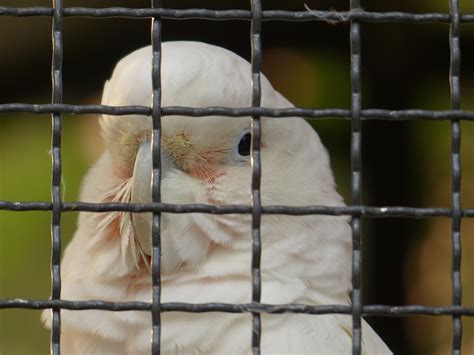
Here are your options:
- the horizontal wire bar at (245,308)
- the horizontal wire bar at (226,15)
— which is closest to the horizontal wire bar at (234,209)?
the horizontal wire bar at (245,308)

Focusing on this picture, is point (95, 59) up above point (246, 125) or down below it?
above

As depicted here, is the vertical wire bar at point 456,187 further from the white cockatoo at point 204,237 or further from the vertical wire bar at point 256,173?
the white cockatoo at point 204,237

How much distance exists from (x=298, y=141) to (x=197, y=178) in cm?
24

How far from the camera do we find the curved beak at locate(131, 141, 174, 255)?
146cm

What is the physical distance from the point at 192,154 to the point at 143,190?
0.55 ft

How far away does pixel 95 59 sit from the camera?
3.00 meters

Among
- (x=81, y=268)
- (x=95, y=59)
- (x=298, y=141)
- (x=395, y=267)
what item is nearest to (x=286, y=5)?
(x=95, y=59)

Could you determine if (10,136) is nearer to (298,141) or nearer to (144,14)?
(298,141)

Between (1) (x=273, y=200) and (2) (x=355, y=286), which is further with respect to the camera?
(1) (x=273, y=200)

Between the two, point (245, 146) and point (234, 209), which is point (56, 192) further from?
point (245, 146)

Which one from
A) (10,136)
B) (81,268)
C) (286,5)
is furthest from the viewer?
(10,136)

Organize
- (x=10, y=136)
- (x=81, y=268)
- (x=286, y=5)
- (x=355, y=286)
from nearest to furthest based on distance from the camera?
(x=355, y=286)
(x=81, y=268)
(x=286, y=5)
(x=10, y=136)

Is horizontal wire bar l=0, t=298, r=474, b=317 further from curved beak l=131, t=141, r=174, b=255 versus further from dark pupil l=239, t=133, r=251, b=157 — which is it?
dark pupil l=239, t=133, r=251, b=157

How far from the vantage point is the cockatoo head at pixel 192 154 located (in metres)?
1.56
